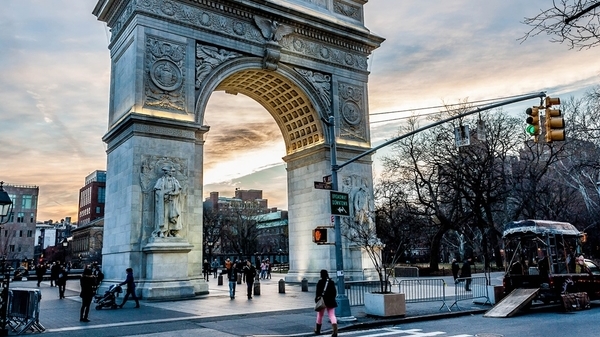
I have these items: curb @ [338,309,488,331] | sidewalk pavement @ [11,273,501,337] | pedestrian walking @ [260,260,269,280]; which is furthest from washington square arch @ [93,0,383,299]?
pedestrian walking @ [260,260,269,280]

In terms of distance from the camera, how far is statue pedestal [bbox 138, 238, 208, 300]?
Result: 23172mm

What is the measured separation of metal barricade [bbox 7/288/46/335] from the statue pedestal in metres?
7.71

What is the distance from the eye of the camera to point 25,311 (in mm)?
14836

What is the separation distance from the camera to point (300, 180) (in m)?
34.2

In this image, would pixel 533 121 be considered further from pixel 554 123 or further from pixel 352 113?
pixel 352 113

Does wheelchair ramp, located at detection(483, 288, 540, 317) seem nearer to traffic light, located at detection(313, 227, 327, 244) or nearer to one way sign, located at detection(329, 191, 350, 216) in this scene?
one way sign, located at detection(329, 191, 350, 216)

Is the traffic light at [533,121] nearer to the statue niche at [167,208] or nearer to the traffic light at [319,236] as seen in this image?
the traffic light at [319,236]

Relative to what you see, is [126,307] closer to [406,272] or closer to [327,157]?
[327,157]

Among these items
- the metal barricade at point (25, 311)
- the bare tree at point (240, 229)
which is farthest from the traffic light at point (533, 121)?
the bare tree at point (240, 229)

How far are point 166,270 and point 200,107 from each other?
29.9ft

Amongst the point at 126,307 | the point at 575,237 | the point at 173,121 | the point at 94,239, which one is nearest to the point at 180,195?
the point at 173,121

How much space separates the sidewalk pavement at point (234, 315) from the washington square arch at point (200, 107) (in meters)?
3.11

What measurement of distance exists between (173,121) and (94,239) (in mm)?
88317

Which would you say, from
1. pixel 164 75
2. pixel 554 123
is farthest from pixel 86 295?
pixel 554 123
